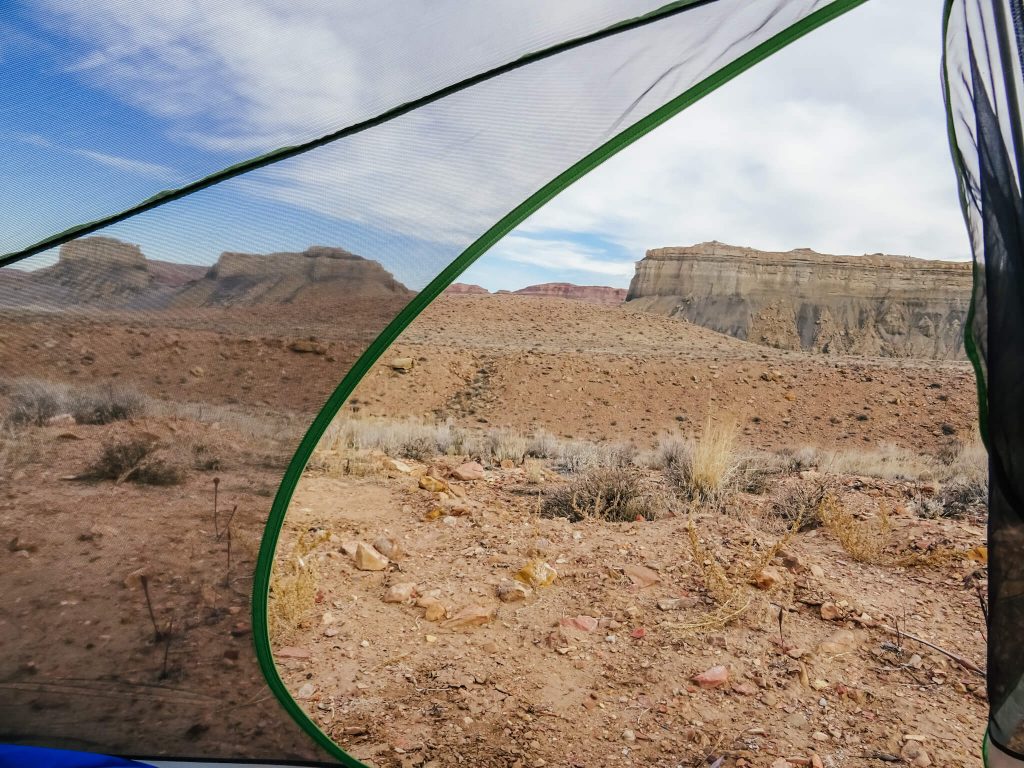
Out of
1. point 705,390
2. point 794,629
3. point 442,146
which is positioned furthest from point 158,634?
point 705,390

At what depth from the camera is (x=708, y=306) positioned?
1903 inches

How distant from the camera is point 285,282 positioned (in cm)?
168

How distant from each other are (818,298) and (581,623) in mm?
46768

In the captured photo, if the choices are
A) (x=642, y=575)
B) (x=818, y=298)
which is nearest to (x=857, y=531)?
(x=642, y=575)

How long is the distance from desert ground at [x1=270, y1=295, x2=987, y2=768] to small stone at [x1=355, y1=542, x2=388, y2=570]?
0.04 feet

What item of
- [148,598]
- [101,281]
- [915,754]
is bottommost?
[915,754]

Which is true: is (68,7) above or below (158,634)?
above

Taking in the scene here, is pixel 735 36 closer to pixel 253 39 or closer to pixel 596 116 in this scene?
pixel 596 116

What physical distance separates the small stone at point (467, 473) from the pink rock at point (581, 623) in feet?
10.1

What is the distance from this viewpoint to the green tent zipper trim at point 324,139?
160 centimetres

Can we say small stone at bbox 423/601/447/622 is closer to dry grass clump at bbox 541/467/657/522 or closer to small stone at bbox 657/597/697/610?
small stone at bbox 657/597/697/610

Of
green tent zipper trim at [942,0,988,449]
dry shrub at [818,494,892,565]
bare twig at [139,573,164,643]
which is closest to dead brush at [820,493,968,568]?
dry shrub at [818,494,892,565]

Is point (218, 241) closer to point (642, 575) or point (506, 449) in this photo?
point (642, 575)

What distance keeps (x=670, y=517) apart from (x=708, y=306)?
44.7 m
